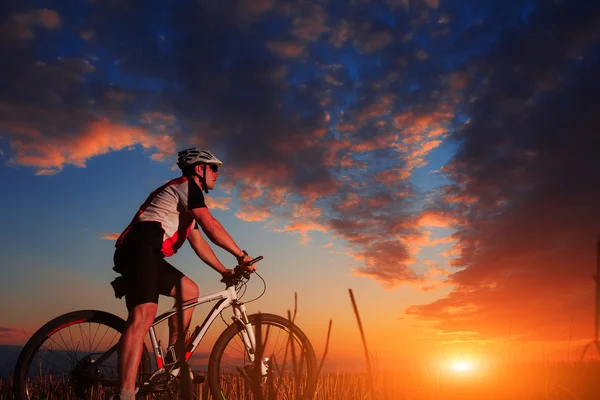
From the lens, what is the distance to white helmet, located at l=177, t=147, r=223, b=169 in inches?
227

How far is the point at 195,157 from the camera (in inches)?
227

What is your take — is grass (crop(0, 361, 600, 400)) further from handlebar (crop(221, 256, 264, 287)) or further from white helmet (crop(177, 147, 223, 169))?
white helmet (crop(177, 147, 223, 169))

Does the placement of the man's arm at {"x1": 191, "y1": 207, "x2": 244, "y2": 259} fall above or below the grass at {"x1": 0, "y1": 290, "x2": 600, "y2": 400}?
above

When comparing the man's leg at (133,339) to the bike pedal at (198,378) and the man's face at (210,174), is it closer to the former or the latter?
the bike pedal at (198,378)

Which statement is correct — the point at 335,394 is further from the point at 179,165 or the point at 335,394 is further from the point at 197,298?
the point at 179,165

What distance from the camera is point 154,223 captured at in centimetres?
541

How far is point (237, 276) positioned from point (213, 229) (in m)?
0.87

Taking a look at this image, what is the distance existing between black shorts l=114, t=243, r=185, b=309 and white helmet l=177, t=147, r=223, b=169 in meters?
1.00

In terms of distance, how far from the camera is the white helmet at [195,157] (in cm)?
575

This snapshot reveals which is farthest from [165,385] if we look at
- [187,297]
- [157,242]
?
[157,242]

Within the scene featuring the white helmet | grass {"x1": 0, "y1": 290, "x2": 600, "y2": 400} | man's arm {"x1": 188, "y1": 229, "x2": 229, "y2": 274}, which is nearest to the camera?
grass {"x1": 0, "y1": 290, "x2": 600, "y2": 400}

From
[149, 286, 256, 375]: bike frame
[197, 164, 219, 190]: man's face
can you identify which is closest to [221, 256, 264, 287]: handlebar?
[149, 286, 256, 375]: bike frame

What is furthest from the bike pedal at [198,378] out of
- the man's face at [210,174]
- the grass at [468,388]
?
the man's face at [210,174]

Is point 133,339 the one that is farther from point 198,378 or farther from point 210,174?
point 210,174
